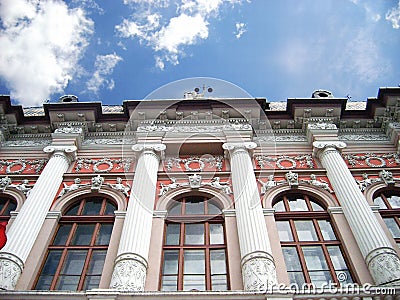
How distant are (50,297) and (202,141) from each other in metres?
7.89

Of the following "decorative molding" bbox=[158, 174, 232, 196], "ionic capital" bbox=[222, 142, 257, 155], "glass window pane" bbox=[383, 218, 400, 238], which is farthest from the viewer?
"ionic capital" bbox=[222, 142, 257, 155]

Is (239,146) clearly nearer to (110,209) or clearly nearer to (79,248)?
(110,209)

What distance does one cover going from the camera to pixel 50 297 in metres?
8.55

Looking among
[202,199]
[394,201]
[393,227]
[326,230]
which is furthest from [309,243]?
[394,201]

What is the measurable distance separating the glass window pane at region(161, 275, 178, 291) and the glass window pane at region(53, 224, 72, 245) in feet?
10.1

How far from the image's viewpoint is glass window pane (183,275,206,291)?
10.1 meters

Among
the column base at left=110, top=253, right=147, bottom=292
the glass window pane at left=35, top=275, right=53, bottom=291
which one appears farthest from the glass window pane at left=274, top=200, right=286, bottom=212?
the glass window pane at left=35, top=275, right=53, bottom=291

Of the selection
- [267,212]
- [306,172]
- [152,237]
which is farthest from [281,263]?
[306,172]

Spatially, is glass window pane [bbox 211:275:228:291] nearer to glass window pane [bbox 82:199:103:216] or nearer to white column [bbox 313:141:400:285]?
white column [bbox 313:141:400:285]

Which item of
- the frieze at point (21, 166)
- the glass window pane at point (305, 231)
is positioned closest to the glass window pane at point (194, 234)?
the glass window pane at point (305, 231)

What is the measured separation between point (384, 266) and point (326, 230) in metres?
2.22

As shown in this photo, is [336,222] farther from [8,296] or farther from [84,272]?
[8,296]

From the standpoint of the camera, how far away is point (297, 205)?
12977mm

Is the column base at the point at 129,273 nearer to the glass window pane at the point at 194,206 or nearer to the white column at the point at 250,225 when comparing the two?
the white column at the point at 250,225
